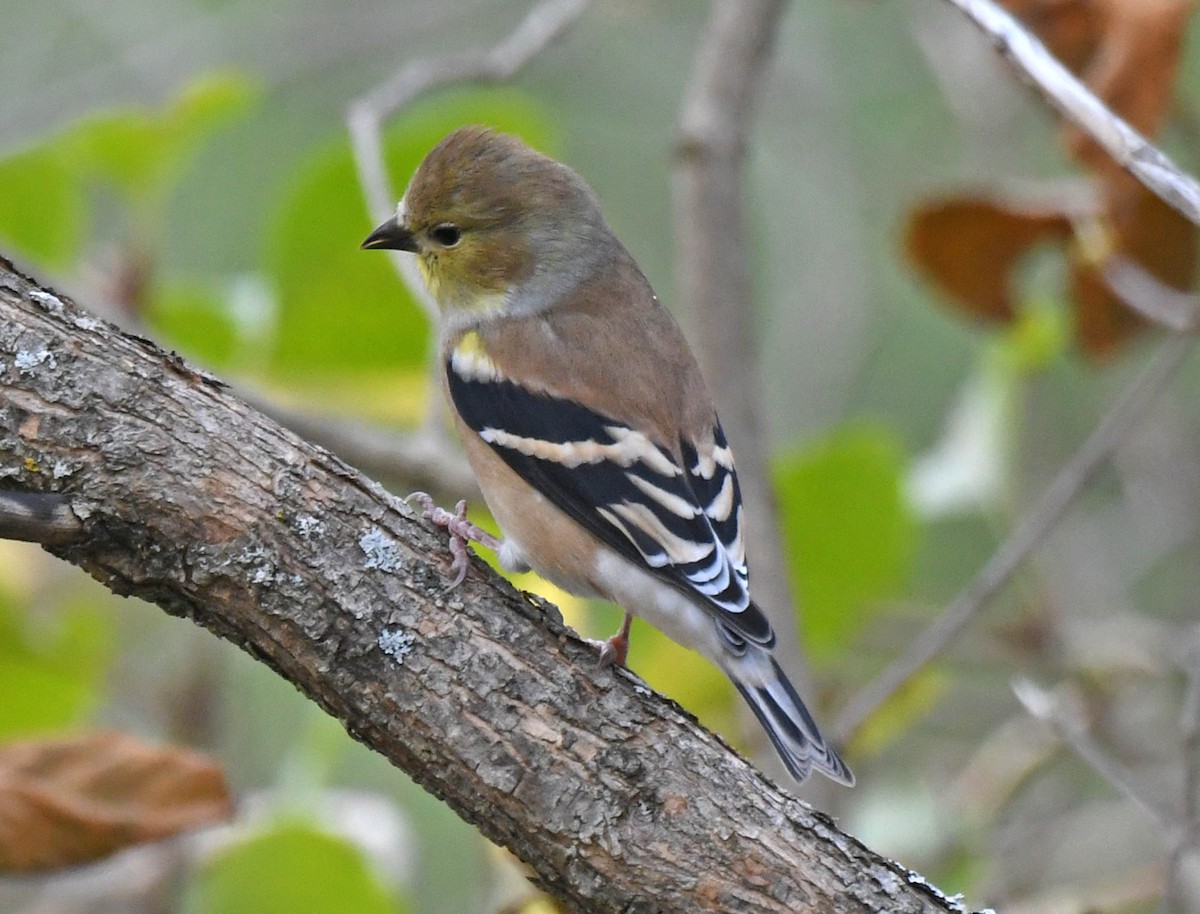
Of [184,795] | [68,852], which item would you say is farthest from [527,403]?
[68,852]

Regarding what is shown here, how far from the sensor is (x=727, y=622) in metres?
3.26

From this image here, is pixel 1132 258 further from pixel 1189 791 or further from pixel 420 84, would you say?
pixel 420 84

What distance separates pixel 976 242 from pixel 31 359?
10.5 feet

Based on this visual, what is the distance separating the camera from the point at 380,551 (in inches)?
104

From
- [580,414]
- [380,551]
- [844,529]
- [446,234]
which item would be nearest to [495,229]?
[446,234]

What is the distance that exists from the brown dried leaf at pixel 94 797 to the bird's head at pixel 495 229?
1587 mm

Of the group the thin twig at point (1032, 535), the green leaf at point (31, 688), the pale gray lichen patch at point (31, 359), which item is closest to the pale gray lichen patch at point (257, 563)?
the pale gray lichen patch at point (31, 359)

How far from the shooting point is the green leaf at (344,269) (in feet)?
15.5

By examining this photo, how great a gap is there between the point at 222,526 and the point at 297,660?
268mm

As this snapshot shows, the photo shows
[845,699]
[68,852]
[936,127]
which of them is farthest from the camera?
[936,127]

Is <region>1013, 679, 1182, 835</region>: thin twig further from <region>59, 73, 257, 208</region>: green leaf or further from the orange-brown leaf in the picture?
<region>59, 73, 257, 208</region>: green leaf

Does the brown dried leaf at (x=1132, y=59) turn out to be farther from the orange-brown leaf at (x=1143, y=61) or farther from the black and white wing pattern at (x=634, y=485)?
the black and white wing pattern at (x=634, y=485)

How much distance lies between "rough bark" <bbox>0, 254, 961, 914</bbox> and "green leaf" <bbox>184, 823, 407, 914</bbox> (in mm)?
1319

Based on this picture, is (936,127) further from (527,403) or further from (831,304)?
(527,403)
